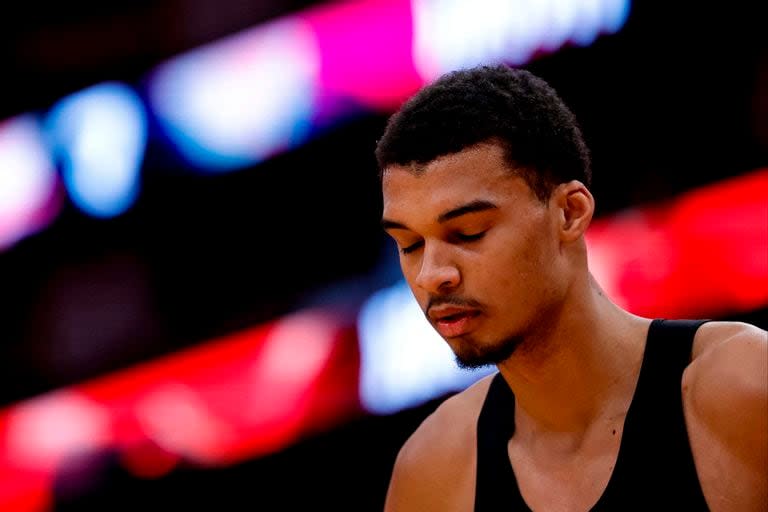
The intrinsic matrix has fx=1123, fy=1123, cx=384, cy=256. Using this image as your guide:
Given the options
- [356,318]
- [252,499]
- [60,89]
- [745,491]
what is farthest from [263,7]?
[745,491]

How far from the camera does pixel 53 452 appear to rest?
424 centimetres

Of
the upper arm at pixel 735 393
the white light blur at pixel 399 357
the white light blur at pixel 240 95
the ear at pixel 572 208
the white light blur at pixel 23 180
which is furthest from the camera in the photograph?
the white light blur at pixel 23 180

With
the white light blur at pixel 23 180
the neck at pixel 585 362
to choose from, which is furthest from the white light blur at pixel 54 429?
the neck at pixel 585 362

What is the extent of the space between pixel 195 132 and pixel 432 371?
1.28m

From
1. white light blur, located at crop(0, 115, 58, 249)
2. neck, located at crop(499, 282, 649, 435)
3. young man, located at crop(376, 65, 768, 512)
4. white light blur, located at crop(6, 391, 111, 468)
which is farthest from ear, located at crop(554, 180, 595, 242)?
white light blur, located at crop(0, 115, 58, 249)

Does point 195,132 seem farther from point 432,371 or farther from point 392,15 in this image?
point 432,371

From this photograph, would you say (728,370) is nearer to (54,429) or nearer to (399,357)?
(399,357)

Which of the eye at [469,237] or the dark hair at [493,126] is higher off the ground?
the dark hair at [493,126]

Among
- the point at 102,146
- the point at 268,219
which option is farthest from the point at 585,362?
the point at 102,146

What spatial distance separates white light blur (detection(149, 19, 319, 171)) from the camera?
4.13 meters

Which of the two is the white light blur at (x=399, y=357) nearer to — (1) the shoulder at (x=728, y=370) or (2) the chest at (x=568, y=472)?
(2) the chest at (x=568, y=472)

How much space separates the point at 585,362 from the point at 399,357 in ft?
6.94

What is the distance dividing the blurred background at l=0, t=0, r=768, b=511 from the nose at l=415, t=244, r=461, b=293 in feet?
6.70

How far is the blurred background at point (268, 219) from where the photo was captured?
3688mm
